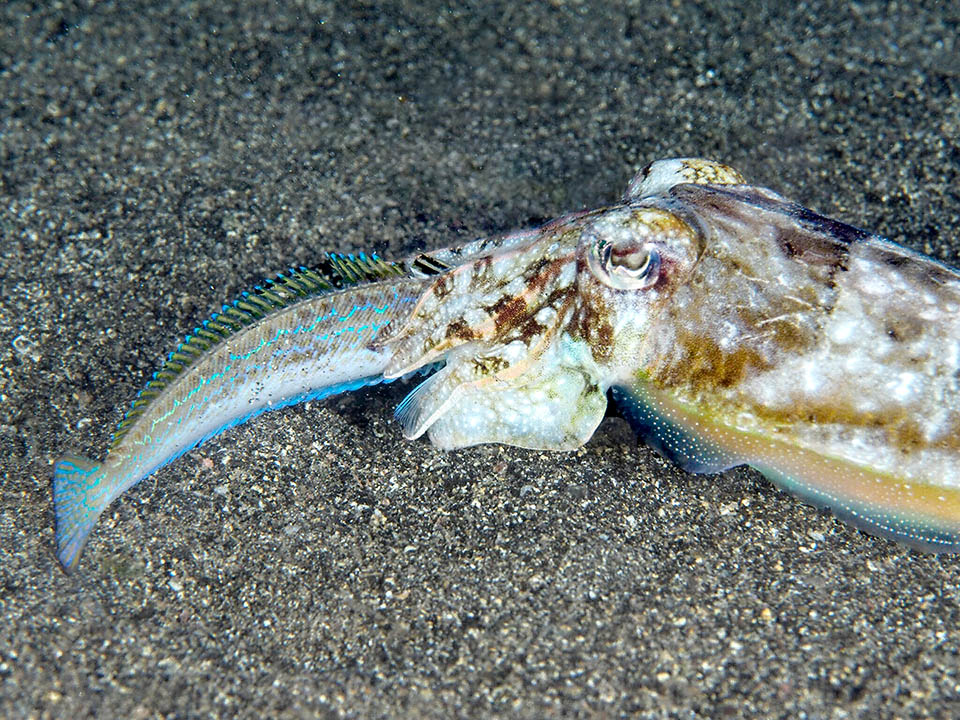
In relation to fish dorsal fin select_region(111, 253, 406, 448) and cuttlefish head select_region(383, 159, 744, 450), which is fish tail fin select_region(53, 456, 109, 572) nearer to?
fish dorsal fin select_region(111, 253, 406, 448)

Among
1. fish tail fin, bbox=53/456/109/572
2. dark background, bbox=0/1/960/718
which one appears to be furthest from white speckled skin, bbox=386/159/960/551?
fish tail fin, bbox=53/456/109/572

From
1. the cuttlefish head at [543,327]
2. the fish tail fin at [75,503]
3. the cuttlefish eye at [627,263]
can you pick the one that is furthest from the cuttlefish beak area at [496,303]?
the fish tail fin at [75,503]

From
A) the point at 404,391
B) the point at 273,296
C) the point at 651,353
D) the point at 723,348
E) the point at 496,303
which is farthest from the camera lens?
the point at 404,391

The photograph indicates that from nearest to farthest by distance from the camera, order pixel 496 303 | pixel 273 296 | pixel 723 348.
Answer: pixel 723 348 < pixel 496 303 < pixel 273 296

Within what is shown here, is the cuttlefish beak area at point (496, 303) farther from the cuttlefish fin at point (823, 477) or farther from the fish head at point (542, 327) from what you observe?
the cuttlefish fin at point (823, 477)

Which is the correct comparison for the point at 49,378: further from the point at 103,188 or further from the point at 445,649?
the point at 445,649

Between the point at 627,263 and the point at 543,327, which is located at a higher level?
the point at 627,263

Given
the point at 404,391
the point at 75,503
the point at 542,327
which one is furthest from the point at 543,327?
the point at 75,503

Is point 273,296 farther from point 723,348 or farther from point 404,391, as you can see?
point 723,348
